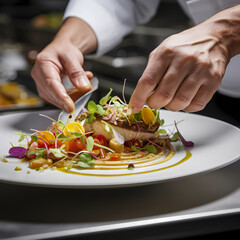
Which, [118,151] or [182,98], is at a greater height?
[182,98]

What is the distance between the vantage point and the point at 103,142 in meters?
1.12

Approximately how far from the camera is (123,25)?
216 cm

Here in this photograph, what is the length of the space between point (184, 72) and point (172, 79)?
0.04 m

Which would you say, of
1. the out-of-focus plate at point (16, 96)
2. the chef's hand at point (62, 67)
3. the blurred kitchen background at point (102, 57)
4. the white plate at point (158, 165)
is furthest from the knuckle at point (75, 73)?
the out-of-focus plate at point (16, 96)

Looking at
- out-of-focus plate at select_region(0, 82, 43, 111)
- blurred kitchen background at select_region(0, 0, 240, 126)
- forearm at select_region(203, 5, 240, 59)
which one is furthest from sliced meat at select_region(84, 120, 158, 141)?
out-of-focus plate at select_region(0, 82, 43, 111)

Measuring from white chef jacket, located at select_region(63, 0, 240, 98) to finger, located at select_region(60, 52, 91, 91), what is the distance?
45cm

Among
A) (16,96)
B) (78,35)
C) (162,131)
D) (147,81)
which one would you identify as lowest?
(16,96)

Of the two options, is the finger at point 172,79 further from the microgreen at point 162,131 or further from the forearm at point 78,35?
the forearm at point 78,35

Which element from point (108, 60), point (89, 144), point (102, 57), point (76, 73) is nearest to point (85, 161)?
point (89, 144)

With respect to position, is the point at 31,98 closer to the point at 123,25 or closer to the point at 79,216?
the point at 123,25

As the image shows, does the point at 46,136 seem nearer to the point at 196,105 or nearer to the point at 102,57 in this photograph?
the point at 196,105

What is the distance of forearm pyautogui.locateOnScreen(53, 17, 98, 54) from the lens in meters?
1.70

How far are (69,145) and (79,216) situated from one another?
33 centimetres

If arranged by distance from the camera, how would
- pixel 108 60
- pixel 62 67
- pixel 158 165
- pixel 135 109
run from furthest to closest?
pixel 108 60 → pixel 62 67 → pixel 135 109 → pixel 158 165
